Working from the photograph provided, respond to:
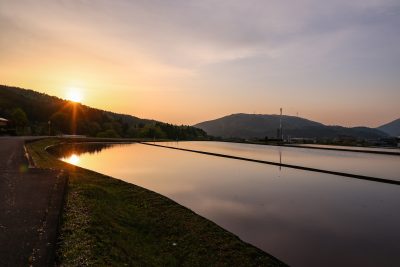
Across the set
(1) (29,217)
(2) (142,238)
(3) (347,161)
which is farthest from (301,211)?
(3) (347,161)

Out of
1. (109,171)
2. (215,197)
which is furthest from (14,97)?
(215,197)

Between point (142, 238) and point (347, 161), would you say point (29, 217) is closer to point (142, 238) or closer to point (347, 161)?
point (142, 238)

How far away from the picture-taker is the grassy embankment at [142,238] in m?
7.98

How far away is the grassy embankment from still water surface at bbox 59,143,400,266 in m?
1.17

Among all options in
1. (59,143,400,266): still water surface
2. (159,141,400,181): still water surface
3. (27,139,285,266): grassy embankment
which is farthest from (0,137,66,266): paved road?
(159,141,400,181): still water surface

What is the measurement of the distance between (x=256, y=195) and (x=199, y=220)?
6.43 m

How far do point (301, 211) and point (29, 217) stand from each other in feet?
36.3

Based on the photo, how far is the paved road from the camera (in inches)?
265

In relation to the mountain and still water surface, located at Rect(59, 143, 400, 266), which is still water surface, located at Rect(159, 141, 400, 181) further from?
the mountain

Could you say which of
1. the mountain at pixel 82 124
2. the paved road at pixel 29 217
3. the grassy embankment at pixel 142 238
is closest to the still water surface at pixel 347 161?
the grassy embankment at pixel 142 238

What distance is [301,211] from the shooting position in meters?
14.3

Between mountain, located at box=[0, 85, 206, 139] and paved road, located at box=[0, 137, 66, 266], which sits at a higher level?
mountain, located at box=[0, 85, 206, 139]

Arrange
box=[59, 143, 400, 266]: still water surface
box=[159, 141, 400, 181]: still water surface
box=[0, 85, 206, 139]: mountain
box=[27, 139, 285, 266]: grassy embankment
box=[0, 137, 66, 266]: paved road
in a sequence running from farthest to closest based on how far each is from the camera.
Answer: box=[0, 85, 206, 139]: mountain < box=[159, 141, 400, 181]: still water surface < box=[59, 143, 400, 266]: still water surface < box=[27, 139, 285, 266]: grassy embankment < box=[0, 137, 66, 266]: paved road

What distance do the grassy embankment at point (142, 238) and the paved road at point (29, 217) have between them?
0.37 meters
